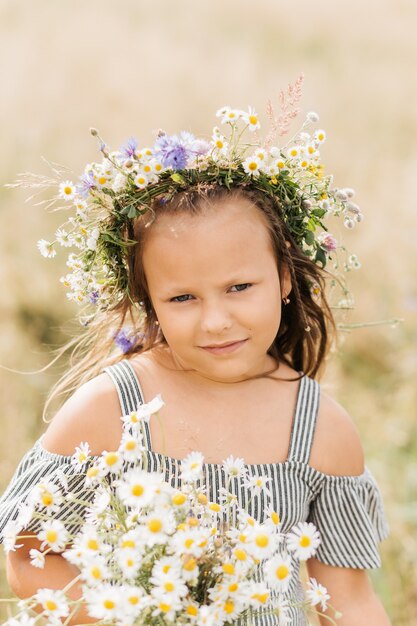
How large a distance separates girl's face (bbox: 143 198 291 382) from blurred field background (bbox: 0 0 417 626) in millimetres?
646

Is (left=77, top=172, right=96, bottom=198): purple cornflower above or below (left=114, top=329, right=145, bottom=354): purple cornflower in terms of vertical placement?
above

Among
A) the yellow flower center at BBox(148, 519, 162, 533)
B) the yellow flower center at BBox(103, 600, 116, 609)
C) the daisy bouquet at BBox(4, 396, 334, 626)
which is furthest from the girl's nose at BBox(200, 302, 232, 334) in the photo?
the yellow flower center at BBox(103, 600, 116, 609)

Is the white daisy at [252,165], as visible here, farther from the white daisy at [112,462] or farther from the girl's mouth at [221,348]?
the white daisy at [112,462]

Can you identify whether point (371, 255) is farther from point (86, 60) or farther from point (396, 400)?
point (86, 60)

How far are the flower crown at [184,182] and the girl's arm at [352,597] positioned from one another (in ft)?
2.77

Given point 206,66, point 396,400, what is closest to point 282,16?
point 206,66

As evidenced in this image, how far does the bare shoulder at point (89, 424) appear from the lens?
2.11m

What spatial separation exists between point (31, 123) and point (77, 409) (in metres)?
5.58

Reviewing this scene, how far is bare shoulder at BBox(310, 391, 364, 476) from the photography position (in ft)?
7.37

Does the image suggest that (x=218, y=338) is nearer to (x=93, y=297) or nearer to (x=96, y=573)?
(x=93, y=297)

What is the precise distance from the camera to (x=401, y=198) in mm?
6523

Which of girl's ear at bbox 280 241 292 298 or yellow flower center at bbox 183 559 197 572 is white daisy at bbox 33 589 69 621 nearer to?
yellow flower center at bbox 183 559 197 572

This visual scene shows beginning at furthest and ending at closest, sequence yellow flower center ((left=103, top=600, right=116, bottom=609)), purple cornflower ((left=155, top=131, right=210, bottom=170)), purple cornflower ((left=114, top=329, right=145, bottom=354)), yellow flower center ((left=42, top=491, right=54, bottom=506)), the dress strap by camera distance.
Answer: purple cornflower ((left=114, top=329, right=145, bottom=354)) < the dress strap < purple cornflower ((left=155, top=131, right=210, bottom=170)) < yellow flower center ((left=42, top=491, right=54, bottom=506)) < yellow flower center ((left=103, top=600, right=116, bottom=609))

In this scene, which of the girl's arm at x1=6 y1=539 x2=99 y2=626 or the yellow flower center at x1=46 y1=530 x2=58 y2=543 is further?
the girl's arm at x1=6 y1=539 x2=99 y2=626
